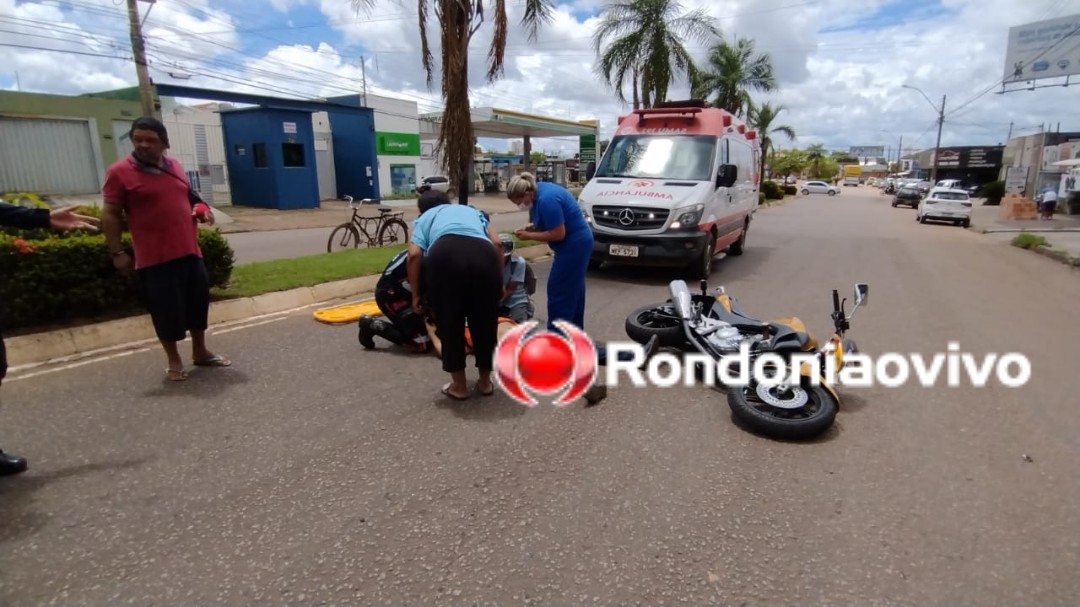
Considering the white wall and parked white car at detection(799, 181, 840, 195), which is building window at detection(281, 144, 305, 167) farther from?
parked white car at detection(799, 181, 840, 195)

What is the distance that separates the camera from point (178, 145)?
2495cm

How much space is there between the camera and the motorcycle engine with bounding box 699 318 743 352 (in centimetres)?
453

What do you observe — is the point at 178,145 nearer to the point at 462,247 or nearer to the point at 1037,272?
the point at 462,247

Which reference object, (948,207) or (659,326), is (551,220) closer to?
(659,326)

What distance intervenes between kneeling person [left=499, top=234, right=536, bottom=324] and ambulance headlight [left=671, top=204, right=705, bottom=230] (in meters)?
3.66

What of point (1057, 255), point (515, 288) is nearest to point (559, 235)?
point (515, 288)

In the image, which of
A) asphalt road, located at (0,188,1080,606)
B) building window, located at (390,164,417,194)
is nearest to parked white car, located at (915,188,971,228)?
asphalt road, located at (0,188,1080,606)

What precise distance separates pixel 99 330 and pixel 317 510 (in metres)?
3.75

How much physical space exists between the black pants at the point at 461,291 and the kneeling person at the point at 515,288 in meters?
1.13

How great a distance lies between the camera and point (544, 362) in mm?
5008

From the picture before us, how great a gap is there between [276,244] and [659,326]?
11725 millimetres

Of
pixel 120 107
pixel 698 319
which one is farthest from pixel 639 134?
pixel 120 107

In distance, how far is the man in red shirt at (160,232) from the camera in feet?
13.8

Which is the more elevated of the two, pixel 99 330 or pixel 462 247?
pixel 462 247
